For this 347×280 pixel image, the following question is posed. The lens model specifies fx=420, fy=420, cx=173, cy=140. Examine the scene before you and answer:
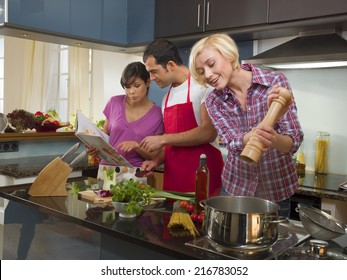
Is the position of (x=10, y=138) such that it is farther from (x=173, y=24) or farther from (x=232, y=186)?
(x=232, y=186)

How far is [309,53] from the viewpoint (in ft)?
8.52

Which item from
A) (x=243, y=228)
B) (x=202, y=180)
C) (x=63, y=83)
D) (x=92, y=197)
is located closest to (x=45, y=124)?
(x=92, y=197)

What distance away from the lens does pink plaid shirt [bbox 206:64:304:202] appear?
1647 millimetres

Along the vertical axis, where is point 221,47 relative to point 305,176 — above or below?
above

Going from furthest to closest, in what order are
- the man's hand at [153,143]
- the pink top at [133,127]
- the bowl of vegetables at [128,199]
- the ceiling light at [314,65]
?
the ceiling light at [314,65], the pink top at [133,127], the man's hand at [153,143], the bowl of vegetables at [128,199]

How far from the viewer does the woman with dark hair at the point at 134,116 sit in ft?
7.29

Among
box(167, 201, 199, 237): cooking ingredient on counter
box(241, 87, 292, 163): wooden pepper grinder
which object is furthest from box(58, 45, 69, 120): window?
box(241, 87, 292, 163): wooden pepper grinder

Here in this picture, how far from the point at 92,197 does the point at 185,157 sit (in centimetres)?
64

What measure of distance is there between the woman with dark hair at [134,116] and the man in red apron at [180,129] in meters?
0.12

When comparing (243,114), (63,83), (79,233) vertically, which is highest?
(63,83)

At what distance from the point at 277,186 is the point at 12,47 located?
641 centimetres

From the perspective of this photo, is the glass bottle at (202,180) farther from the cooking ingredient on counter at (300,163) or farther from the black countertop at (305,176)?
the cooking ingredient on counter at (300,163)

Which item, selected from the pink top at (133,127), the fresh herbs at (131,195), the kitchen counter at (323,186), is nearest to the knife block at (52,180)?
the fresh herbs at (131,195)

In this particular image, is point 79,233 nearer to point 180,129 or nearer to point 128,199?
point 128,199
